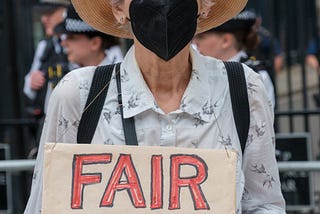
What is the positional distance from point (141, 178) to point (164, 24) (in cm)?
44

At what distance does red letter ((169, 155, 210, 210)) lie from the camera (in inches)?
86.0

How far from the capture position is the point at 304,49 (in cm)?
649

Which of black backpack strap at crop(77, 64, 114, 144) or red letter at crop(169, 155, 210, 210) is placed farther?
black backpack strap at crop(77, 64, 114, 144)

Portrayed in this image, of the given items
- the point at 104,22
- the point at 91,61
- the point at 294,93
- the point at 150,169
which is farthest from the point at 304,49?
the point at 150,169

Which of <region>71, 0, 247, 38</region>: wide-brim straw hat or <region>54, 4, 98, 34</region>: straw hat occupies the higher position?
<region>54, 4, 98, 34</region>: straw hat

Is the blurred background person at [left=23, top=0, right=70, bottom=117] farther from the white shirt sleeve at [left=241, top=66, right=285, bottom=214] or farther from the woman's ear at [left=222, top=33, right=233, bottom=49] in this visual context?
the white shirt sleeve at [left=241, top=66, right=285, bottom=214]

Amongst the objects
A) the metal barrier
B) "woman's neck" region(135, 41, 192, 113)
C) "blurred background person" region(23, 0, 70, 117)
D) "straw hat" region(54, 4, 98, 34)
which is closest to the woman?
"woman's neck" region(135, 41, 192, 113)

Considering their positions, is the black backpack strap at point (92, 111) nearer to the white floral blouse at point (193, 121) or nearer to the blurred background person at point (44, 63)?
the white floral blouse at point (193, 121)

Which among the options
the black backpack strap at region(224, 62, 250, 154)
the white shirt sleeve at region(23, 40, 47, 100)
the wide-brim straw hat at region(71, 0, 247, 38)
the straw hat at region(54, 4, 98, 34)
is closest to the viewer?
the black backpack strap at region(224, 62, 250, 154)

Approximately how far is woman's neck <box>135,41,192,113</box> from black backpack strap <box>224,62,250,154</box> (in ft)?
0.47

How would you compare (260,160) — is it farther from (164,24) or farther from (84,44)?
(84,44)

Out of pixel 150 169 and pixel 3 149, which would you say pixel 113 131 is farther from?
pixel 3 149

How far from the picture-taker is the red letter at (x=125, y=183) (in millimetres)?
2172

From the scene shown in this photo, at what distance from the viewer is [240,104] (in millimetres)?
2424
